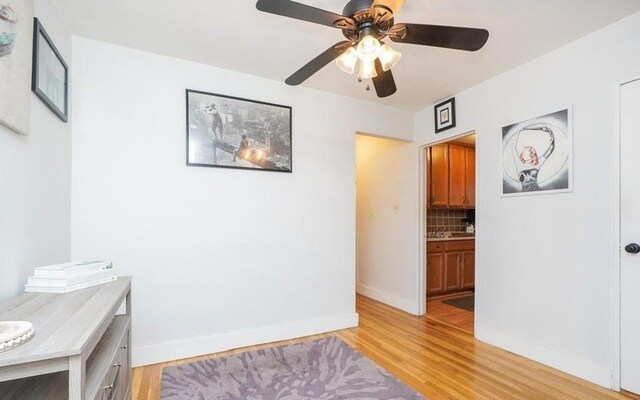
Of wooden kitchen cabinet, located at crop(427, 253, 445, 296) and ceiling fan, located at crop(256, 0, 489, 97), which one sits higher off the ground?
ceiling fan, located at crop(256, 0, 489, 97)

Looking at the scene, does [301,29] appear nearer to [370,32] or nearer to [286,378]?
[370,32]

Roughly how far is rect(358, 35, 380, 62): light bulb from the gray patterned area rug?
1974 millimetres

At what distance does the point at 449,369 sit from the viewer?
2273 millimetres

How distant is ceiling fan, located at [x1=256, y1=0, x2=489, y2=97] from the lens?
1.30m

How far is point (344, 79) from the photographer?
9.34ft

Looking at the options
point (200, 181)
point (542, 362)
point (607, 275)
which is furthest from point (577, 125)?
point (200, 181)

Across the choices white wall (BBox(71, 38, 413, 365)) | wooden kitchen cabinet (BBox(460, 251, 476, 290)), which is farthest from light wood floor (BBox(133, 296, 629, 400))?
wooden kitchen cabinet (BBox(460, 251, 476, 290))

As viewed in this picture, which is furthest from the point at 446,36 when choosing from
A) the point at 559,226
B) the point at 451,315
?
the point at 451,315

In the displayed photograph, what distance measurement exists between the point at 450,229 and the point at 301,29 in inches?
158

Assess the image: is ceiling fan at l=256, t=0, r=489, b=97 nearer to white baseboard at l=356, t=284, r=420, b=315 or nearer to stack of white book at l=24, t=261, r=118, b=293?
stack of white book at l=24, t=261, r=118, b=293

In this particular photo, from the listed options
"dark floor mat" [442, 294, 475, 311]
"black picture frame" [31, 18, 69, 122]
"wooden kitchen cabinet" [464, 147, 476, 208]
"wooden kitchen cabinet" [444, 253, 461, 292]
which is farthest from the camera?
"wooden kitchen cabinet" [464, 147, 476, 208]

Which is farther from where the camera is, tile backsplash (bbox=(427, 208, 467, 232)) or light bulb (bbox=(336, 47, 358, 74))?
tile backsplash (bbox=(427, 208, 467, 232))

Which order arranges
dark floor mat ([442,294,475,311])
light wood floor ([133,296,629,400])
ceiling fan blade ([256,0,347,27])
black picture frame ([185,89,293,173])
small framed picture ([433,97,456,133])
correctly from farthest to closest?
dark floor mat ([442,294,475,311]), small framed picture ([433,97,456,133]), black picture frame ([185,89,293,173]), light wood floor ([133,296,629,400]), ceiling fan blade ([256,0,347,27])

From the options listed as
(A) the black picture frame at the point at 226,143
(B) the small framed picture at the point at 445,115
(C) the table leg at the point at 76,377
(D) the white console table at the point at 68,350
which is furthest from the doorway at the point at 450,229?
(C) the table leg at the point at 76,377
